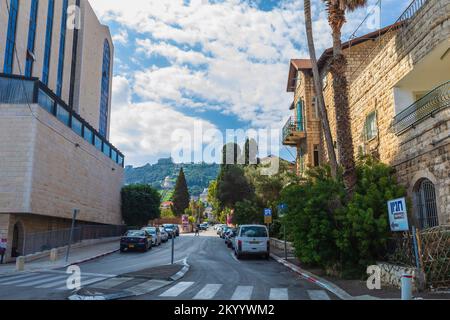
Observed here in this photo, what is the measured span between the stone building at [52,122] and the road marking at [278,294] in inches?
656

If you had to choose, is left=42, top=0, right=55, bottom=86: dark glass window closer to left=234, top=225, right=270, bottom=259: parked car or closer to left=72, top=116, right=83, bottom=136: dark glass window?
left=72, top=116, right=83, bottom=136: dark glass window

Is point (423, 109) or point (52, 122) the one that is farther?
point (52, 122)

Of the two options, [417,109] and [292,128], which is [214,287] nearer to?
[417,109]

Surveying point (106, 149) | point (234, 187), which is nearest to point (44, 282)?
point (106, 149)

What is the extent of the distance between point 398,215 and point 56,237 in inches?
892

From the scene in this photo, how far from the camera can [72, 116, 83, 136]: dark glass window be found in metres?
32.2

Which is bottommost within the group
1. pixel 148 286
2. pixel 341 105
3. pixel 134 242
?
pixel 148 286

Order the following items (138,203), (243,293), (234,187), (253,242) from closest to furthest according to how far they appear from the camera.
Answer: (243,293), (253,242), (138,203), (234,187)

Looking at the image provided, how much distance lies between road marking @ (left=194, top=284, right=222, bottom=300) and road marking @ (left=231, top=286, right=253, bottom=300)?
0.58m

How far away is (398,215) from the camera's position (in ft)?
37.6

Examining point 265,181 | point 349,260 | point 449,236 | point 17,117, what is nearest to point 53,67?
point 17,117

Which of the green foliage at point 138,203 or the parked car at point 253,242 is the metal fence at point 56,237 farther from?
the parked car at point 253,242

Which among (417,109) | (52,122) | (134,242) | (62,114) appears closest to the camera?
(417,109)

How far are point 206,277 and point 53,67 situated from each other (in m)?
35.2
